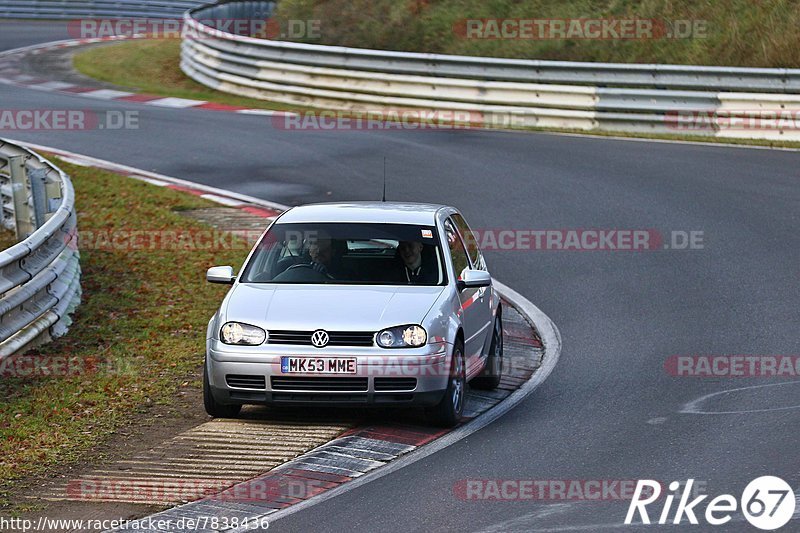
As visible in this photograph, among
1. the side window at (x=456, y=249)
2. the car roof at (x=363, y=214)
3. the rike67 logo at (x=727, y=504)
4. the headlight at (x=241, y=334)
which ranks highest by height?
the car roof at (x=363, y=214)

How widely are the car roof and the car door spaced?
0.79 feet

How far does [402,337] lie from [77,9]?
4137 centimetres

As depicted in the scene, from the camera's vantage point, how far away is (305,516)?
24.7 ft

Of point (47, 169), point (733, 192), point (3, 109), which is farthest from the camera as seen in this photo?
point (3, 109)

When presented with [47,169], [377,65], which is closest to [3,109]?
[377,65]

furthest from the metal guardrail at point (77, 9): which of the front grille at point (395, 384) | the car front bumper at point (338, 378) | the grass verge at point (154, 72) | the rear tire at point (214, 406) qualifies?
the front grille at point (395, 384)

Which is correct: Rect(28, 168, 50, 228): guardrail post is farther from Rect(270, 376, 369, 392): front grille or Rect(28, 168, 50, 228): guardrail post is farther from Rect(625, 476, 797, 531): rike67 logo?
Rect(625, 476, 797, 531): rike67 logo

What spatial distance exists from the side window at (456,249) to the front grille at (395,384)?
1.47m

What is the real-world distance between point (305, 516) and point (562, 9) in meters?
22.8

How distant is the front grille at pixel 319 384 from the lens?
29.9 feet

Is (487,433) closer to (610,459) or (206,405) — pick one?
(610,459)

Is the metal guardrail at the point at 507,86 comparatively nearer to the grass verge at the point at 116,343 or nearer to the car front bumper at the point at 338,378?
the grass verge at the point at 116,343

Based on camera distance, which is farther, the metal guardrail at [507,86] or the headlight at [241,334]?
the metal guardrail at [507,86]

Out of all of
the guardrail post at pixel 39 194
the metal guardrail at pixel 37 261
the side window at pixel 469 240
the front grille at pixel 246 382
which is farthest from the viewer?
the guardrail post at pixel 39 194
